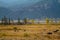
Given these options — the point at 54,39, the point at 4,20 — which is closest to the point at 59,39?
the point at 54,39

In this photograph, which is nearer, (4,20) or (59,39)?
(59,39)

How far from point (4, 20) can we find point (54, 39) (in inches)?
3666

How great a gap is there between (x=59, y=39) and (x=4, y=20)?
93.0m

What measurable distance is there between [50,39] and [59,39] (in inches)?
62.3

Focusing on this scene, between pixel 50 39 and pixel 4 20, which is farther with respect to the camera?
pixel 4 20

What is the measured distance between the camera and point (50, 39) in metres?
37.9

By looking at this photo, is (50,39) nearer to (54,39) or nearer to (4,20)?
(54,39)

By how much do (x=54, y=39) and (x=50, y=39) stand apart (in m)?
0.68

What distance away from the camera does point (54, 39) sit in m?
38.0

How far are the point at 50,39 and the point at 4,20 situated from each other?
93072mm

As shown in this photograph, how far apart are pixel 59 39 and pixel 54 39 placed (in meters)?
0.91

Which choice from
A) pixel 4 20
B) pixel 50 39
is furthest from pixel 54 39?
pixel 4 20

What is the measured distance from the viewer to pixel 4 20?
129 meters
